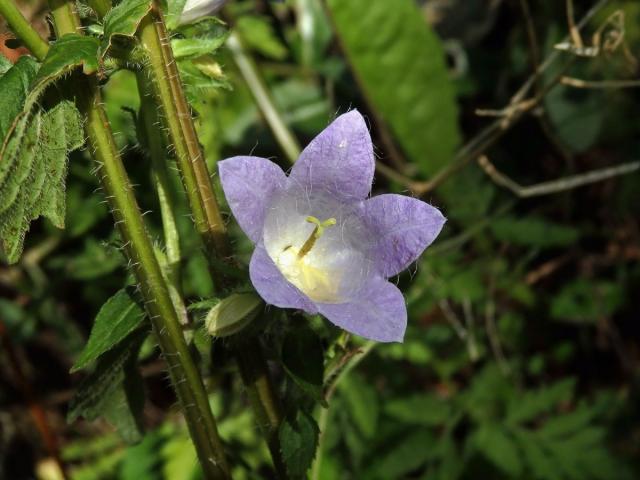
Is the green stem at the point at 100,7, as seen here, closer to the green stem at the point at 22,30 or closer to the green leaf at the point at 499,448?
the green stem at the point at 22,30

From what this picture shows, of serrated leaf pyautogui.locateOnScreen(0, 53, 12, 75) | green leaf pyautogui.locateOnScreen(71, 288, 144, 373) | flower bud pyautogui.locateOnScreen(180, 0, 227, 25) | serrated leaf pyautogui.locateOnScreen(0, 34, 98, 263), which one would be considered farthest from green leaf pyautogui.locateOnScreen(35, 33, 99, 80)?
green leaf pyautogui.locateOnScreen(71, 288, 144, 373)

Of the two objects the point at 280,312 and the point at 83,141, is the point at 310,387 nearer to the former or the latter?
the point at 280,312

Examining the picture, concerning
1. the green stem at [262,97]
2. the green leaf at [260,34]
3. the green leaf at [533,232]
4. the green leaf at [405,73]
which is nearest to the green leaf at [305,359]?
the green stem at [262,97]

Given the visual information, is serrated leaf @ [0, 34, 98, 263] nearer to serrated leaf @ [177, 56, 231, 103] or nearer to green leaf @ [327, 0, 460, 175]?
serrated leaf @ [177, 56, 231, 103]

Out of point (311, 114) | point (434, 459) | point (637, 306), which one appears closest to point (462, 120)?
point (311, 114)

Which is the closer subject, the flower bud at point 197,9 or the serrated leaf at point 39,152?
the serrated leaf at point 39,152
